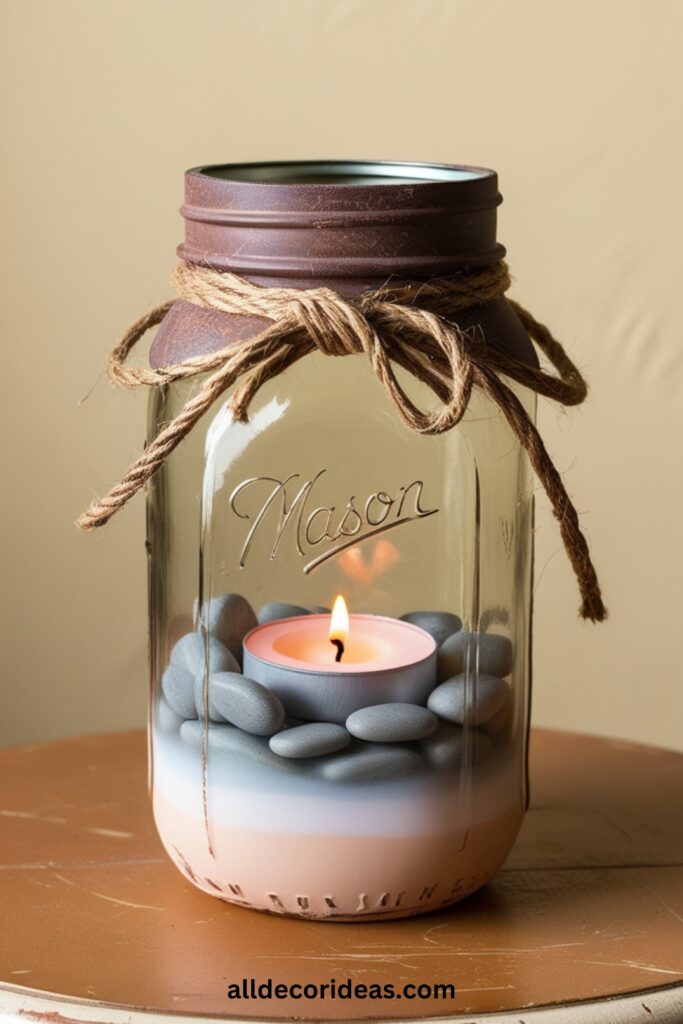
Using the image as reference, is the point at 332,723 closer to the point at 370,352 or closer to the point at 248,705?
the point at 248,705

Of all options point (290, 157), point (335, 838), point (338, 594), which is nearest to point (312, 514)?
point (338, 594)

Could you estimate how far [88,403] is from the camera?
142 centimetres

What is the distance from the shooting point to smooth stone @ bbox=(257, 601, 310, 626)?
0.80m

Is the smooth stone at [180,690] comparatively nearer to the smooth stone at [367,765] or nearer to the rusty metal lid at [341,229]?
the smooth stone at [367,765]

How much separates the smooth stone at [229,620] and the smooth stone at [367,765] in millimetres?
83

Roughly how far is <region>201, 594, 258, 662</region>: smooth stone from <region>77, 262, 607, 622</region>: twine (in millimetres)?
75

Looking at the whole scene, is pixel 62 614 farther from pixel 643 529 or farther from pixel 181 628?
pixel 181 628

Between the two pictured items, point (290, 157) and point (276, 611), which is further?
point (290, 157)

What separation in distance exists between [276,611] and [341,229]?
208mm

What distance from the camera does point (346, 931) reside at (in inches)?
29.9

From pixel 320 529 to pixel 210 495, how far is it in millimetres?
59

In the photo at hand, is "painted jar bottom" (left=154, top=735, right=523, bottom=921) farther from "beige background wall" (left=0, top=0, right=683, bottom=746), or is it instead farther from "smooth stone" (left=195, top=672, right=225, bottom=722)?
"beige background wall" (left=0, top=0, right=683, bottom=746)

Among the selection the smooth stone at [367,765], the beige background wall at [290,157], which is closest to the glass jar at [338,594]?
the smooth stone at [367,765]

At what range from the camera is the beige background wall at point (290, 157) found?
135 centimetres
